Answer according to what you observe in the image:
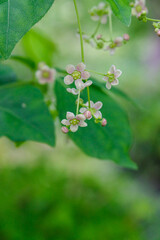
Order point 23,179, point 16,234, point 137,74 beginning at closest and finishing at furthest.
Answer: point 16,234
point 23,179
point 137,74

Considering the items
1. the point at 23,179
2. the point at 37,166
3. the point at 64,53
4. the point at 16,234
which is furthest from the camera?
the point at 64,53

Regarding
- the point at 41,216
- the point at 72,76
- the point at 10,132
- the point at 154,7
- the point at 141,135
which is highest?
the point at 72,76

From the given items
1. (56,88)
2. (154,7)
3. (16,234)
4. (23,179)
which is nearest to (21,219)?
(16,234)

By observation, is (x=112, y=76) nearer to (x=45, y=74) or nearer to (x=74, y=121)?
(x=74, y=121)

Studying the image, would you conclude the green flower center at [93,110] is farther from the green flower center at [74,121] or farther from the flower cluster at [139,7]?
the flower cluster at [139,7]

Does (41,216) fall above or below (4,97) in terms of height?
below

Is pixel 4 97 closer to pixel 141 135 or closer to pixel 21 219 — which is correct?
pixel 21 219

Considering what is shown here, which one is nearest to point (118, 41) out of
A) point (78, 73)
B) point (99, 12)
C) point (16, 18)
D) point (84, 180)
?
point (99, 12)

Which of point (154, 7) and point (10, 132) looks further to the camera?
point (154, 7)
